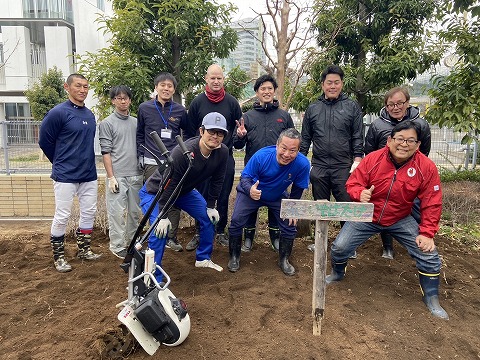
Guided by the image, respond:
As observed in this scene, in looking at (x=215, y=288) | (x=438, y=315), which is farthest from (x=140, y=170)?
(x=438, y=315)

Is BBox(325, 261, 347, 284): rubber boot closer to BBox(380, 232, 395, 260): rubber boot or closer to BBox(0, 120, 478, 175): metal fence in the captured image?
BBox(380, 232, 395, 260): rubber boot

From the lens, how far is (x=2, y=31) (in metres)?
19.3

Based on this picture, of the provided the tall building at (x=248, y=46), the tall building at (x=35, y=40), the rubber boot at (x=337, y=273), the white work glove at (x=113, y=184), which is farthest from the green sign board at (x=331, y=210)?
the tall building at (x=35, y=40)

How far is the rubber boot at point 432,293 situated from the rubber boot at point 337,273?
71 centimetres

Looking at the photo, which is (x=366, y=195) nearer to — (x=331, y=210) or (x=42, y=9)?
(x=331, y=210)

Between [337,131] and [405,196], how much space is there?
115 centimetres

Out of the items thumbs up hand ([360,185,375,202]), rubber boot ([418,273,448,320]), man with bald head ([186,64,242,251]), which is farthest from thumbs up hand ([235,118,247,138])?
rubber boot ([418,273,448,320])

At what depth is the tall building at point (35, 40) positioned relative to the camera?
19688mm

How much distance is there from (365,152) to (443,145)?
596 cm

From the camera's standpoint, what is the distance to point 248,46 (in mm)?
6574

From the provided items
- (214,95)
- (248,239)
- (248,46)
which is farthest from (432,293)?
(248,46)

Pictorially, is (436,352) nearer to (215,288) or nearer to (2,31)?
(215,288)

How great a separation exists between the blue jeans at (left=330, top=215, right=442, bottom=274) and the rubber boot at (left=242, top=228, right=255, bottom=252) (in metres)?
1.25

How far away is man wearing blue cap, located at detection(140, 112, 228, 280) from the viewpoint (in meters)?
3.27
